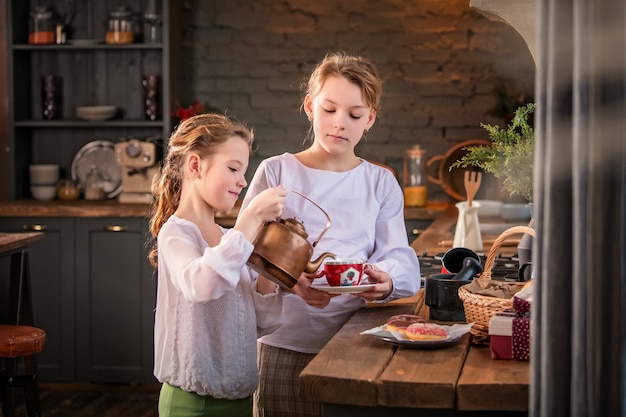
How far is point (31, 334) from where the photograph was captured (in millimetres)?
3635

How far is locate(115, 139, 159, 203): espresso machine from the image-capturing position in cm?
519

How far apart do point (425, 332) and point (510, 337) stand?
0.18m

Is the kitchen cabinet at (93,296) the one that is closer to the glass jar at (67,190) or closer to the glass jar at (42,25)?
the glass jar at (67,190)

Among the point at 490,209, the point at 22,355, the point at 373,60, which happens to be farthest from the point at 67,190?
the point at 490,209

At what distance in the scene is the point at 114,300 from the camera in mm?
4977

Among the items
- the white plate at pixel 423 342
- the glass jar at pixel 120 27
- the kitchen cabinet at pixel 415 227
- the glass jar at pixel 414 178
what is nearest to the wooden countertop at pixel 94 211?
the kitchen cabinet at pixel 415 227

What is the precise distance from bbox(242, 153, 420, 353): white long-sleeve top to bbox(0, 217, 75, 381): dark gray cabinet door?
2889mm

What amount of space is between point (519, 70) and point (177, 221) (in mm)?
3714

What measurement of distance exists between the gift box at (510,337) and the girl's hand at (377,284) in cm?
43

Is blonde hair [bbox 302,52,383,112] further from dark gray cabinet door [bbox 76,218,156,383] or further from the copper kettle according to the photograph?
dark gray cabinet door [bbox 76,218,156,383]

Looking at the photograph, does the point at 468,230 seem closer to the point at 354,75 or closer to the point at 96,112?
the point at 354,75

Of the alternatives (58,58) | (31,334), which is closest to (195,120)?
(31,334)

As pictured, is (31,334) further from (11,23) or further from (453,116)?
(453,116)

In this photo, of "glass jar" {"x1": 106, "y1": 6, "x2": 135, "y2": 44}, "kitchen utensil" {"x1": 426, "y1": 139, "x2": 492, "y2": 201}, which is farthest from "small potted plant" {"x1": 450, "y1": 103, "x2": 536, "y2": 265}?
"glass jar" {"x1": 106, "y1": 6, "x2": 135, "y2": 44}
